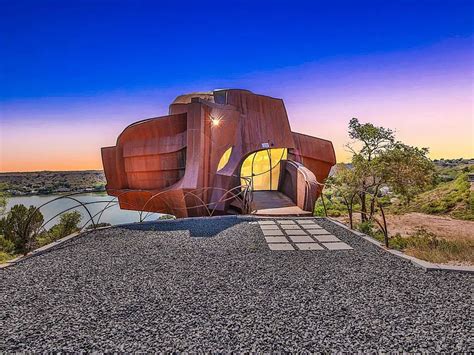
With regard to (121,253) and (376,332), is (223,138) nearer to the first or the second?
(121,253)

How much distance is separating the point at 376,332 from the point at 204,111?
1419cm

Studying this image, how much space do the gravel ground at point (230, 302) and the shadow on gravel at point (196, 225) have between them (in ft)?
5.82

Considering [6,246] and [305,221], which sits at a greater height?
[305,221]

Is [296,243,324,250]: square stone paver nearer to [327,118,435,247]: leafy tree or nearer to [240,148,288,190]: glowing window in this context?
[327,118,435,247]: leafy tree

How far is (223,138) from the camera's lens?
54.6ft

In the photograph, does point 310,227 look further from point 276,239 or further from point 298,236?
point 276,239

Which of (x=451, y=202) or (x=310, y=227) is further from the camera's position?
(x=451, y=202)

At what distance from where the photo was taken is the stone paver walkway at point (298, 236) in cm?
647

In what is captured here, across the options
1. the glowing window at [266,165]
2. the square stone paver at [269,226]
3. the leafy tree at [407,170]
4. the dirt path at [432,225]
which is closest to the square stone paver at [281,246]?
the square stone paver at [269,226]

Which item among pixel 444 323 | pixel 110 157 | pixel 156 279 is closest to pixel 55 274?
pixel 156 279

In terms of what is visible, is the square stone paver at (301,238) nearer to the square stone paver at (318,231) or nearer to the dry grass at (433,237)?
the square stone paver at (318,231)

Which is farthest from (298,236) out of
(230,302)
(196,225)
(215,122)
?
(215,122)

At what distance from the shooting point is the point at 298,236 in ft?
24.7

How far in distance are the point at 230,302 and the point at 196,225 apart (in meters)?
5.32
